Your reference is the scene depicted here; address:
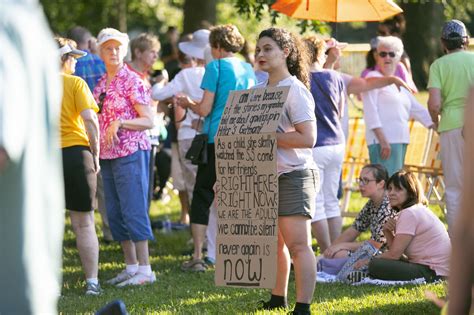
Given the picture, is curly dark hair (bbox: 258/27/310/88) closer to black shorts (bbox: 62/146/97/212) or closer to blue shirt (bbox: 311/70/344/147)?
black shorts (bbox: 62/146/97/212)

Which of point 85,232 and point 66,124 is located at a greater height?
point 66,124

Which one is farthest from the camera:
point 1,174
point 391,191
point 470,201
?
point 391,191

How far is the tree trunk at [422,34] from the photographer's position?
919 inches

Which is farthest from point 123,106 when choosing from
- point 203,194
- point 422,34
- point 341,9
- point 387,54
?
point 422,34

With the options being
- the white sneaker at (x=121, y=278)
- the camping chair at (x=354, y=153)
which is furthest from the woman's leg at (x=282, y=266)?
the camping chair at (x=354, y=153)

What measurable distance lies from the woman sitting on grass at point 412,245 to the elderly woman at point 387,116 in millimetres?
1662

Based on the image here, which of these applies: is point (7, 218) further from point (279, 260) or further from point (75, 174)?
point (75, 174)

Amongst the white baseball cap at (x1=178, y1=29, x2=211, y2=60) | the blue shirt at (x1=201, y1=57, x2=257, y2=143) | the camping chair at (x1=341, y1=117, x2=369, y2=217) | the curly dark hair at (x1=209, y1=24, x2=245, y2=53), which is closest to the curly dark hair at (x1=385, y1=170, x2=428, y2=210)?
the blue shirt at (x1=201, y1=57, x2=257, y2=143)

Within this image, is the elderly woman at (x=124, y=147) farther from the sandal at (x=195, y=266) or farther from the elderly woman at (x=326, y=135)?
the elderly woman at (x=326, y=135)

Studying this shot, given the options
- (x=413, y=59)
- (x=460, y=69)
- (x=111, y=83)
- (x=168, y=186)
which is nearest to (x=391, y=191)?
(x=460, y=69)

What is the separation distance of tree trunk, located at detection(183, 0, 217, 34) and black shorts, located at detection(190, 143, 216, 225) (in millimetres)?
8702

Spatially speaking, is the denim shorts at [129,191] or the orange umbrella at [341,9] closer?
the denim shorts at [129,191]

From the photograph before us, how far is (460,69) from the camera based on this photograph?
9.00 metres

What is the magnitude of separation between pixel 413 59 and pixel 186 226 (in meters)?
12.3
